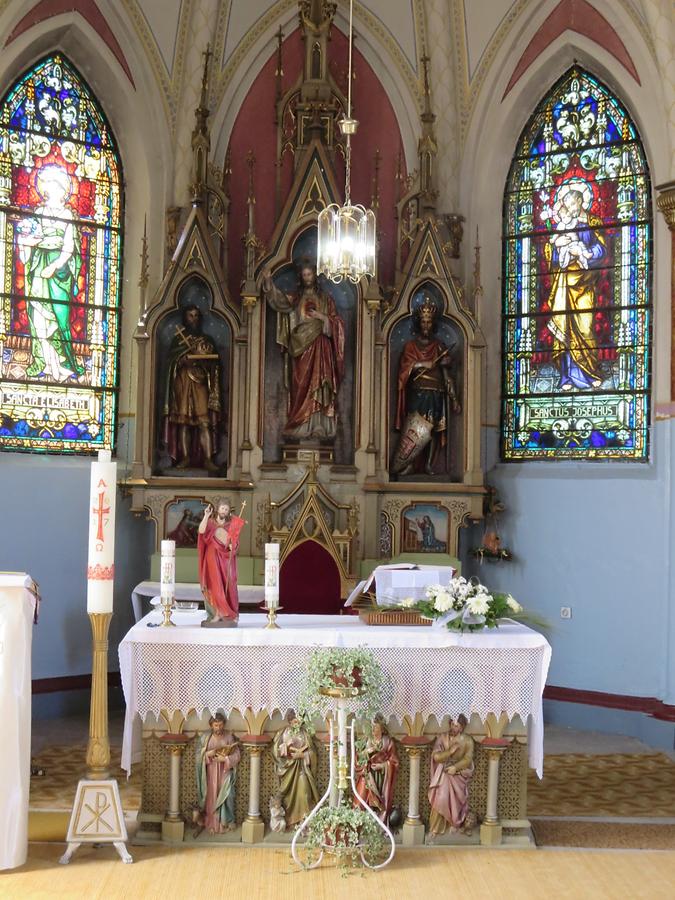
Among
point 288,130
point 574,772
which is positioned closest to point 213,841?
point 574,772

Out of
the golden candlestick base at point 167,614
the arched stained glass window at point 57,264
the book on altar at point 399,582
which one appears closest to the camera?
the golden candlestick base at point 167,614

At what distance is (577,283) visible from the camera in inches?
463

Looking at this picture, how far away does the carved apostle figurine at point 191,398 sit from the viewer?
11.2 meters

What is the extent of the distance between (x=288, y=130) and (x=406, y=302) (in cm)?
239

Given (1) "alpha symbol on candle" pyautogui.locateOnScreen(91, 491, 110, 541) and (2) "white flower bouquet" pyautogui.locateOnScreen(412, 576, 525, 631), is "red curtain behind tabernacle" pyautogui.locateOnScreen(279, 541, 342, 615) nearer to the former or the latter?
(2) "white flower bouquet" pyautogui.locateOnScreen(412, 576, 525, 631)

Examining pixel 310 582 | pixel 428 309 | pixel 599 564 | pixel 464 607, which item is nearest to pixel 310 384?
pixel 428 309

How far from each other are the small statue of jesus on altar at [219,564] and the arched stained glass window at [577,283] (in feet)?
17.0

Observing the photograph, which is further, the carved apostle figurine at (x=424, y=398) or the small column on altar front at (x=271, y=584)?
the carved apostle figurine at (x=424, y=398)

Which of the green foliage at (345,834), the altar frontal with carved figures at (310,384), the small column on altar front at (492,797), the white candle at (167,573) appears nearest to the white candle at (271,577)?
the white candle at (167,573)

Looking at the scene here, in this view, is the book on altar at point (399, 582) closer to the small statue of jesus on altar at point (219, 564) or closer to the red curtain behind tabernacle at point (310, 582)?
the small statue of jesus on altar at point (219, 564)

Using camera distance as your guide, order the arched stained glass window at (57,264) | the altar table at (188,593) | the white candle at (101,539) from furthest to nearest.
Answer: the arched stained glass window at (57,264)
the altar table at (188,593)
the white candle at (101,539)

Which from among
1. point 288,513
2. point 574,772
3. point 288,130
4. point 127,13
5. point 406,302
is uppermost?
point 127,13

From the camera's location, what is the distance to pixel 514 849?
23.0ft

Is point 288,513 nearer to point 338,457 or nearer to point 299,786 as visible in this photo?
point 338,457
